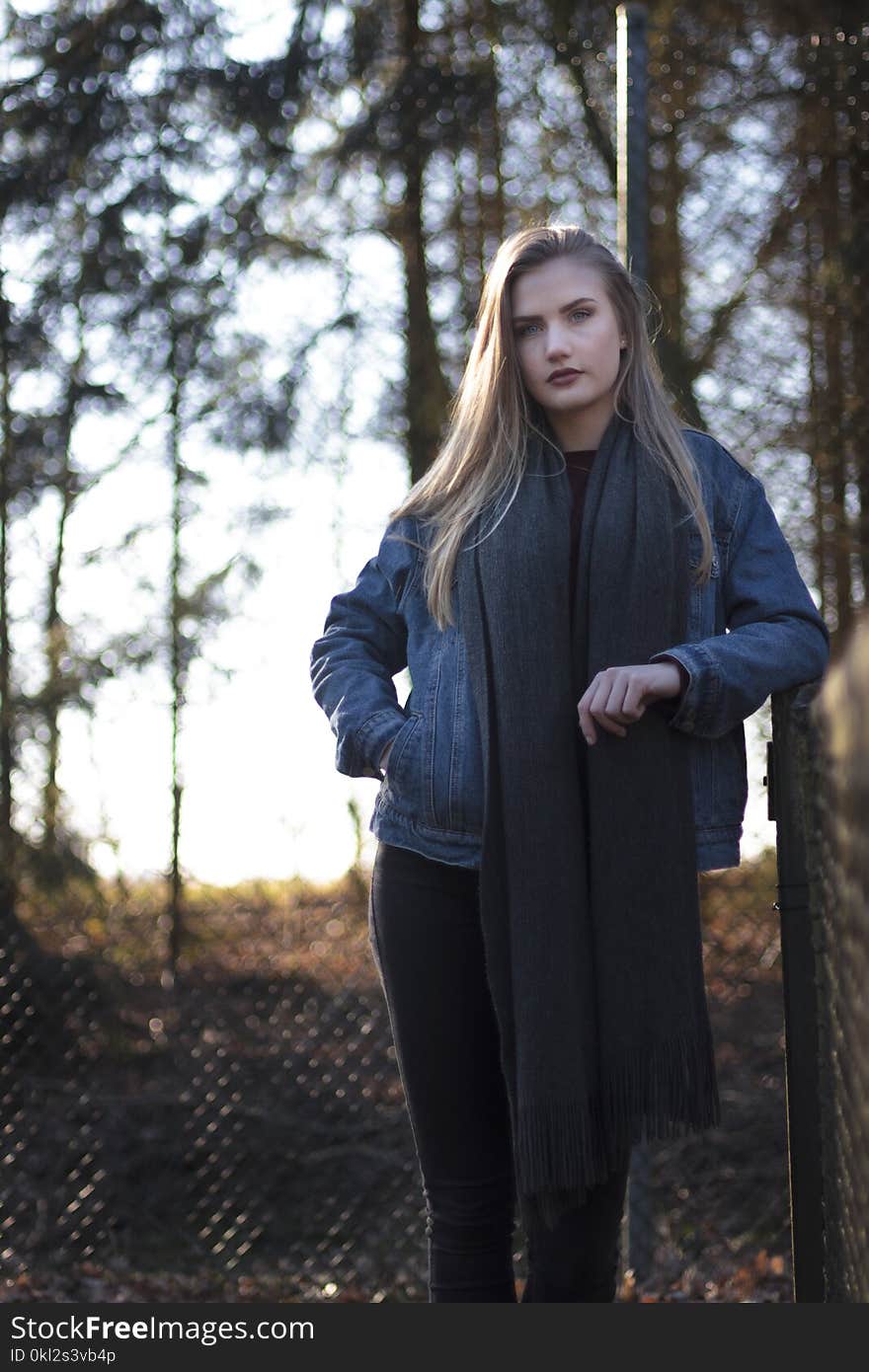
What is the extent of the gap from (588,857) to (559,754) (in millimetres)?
151

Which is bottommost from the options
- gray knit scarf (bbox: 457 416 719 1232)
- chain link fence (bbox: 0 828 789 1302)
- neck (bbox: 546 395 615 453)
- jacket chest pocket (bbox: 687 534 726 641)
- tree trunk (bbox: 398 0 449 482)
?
chain link fence (bbox: 0 828 789 1302)

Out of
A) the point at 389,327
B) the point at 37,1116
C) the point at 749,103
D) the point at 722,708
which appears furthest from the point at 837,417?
the point at 37,1116

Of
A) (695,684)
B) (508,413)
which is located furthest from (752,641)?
(508,413)

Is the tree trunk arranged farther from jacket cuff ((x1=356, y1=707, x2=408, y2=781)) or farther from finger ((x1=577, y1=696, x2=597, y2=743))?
finger ((x1=577, y1=696, x2=597, y2=743))

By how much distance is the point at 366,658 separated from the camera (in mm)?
2088

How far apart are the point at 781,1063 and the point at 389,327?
9.68 feet

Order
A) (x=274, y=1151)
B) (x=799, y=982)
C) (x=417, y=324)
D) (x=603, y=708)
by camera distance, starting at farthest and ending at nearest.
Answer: (x=417, y=324), (x=274, y=1151), (x=799, y=982), (x=603, y=708)

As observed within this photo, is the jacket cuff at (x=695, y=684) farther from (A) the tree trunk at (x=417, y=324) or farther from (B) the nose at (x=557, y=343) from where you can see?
(A) the tree trunk at (x=417, y=324)

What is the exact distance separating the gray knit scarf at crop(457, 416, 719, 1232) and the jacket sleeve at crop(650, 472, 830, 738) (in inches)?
3.0

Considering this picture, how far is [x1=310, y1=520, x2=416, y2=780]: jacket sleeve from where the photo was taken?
197 cm

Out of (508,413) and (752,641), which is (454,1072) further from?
(508,413)

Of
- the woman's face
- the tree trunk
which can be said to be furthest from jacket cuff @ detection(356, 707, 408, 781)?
the tree trunk

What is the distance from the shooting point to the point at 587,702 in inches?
70.6

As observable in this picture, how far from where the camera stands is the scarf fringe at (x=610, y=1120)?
1766mm
